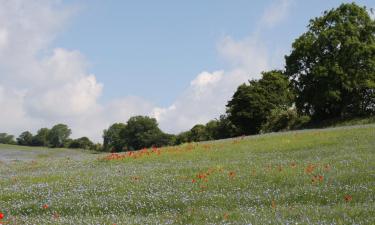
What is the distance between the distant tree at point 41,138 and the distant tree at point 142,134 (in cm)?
3330

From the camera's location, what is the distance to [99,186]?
1867cm

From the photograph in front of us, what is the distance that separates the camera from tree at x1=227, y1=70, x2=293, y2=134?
79188mm

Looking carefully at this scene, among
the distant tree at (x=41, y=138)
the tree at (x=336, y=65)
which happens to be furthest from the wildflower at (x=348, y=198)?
the distant tree at (x=41, y=138)

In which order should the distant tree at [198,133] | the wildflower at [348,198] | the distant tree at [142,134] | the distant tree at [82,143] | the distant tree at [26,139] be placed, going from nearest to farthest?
the wildflower at [348,198]
the distant tree at [198,133]
the distant tree at [142,134]
the distant tree at [82,143]
the distant tree at [26,139]

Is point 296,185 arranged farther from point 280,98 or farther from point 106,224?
point 280,98

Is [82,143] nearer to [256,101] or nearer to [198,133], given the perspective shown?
[198,133]

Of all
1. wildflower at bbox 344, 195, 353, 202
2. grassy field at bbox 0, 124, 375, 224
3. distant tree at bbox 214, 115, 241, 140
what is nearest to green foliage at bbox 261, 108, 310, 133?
distant tree at bbox 214, 115, 241, 140

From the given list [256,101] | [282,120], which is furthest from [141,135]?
[282,120]

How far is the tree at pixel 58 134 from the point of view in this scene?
167 m

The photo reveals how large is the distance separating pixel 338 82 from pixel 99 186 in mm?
50943

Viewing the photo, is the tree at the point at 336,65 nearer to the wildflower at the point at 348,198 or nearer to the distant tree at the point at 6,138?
the wildflower at the point at 348,198

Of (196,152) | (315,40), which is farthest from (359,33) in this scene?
(196,152)

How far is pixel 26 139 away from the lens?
166375mm

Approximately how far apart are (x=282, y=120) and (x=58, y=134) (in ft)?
372
